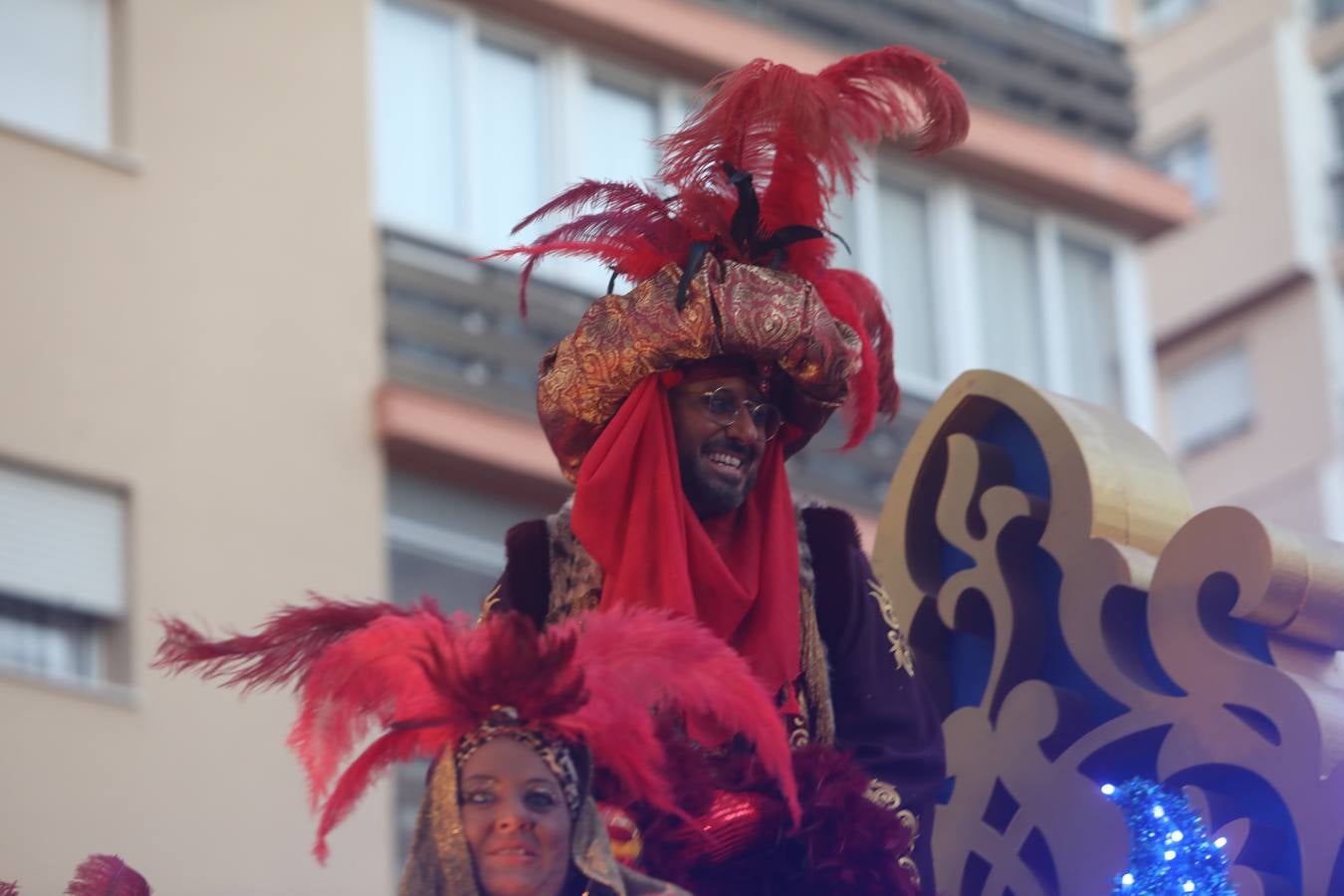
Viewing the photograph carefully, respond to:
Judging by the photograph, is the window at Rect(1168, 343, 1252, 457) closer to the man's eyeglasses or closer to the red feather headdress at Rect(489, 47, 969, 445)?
the red feather headdress at Rect(489, 47, 969, 445)

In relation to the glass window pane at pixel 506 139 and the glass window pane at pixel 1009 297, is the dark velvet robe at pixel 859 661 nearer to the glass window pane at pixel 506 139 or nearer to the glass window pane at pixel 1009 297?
the glass window pane at pixel 506 139

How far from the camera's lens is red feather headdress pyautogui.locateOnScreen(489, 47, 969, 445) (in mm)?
6930

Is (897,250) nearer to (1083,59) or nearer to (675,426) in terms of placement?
(1083,59)

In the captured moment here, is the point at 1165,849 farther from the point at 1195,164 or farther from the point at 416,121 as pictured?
the point at 1195,164

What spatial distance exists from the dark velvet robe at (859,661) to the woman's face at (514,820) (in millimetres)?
1165

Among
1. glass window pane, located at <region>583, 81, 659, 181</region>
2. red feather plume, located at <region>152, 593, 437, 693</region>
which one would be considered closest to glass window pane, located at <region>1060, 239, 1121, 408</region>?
glass window pane, located at <region>583, 81, 659, 181</region>

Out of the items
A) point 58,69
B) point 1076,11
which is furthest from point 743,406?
point 1076,11

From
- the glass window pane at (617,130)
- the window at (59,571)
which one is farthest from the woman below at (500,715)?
the glass window pane at (617,130)

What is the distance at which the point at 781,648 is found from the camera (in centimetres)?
662

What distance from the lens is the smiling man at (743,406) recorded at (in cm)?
666

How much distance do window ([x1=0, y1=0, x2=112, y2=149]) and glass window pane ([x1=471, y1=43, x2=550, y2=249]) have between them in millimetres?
2123

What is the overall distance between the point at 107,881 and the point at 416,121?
10.5 m

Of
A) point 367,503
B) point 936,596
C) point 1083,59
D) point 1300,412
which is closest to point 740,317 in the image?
point 936,596

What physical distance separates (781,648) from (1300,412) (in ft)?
64.5
